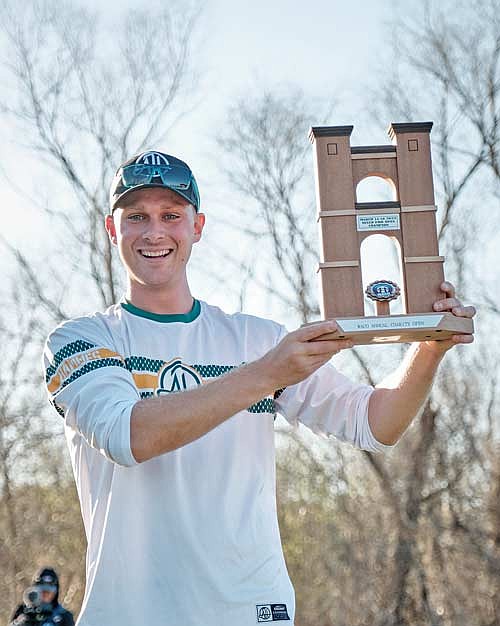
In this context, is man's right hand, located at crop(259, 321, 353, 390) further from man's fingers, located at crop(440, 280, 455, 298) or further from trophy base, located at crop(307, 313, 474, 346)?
man's fingers, located at crop(440, 280, 455, 298)

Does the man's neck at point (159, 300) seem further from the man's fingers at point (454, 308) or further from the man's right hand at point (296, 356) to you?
the man's fingers at point (454, 308)

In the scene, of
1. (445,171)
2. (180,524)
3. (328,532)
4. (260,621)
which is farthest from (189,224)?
(328,532)

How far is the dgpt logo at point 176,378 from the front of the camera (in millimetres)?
2729

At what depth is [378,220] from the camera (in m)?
3.01

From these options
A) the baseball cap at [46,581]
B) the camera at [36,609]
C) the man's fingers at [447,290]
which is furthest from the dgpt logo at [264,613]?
the baseball cap at [46,581]

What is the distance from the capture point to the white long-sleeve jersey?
256 cm

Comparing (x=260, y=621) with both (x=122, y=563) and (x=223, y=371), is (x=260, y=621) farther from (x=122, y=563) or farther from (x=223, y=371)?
(x=223, y=371)

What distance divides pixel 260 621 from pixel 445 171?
1206 cm

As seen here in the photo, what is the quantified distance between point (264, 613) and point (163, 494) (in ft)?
1.25

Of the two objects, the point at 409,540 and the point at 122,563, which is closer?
the point at 122,563

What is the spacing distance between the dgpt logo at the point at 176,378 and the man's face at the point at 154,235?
0.26m

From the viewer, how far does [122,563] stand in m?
2.58

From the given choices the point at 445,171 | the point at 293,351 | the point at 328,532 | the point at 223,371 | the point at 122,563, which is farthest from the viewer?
the point at 328,532

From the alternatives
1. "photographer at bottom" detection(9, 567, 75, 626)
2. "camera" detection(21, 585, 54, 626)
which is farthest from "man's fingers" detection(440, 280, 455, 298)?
"camera" detection(21, 585, 54, 626)
